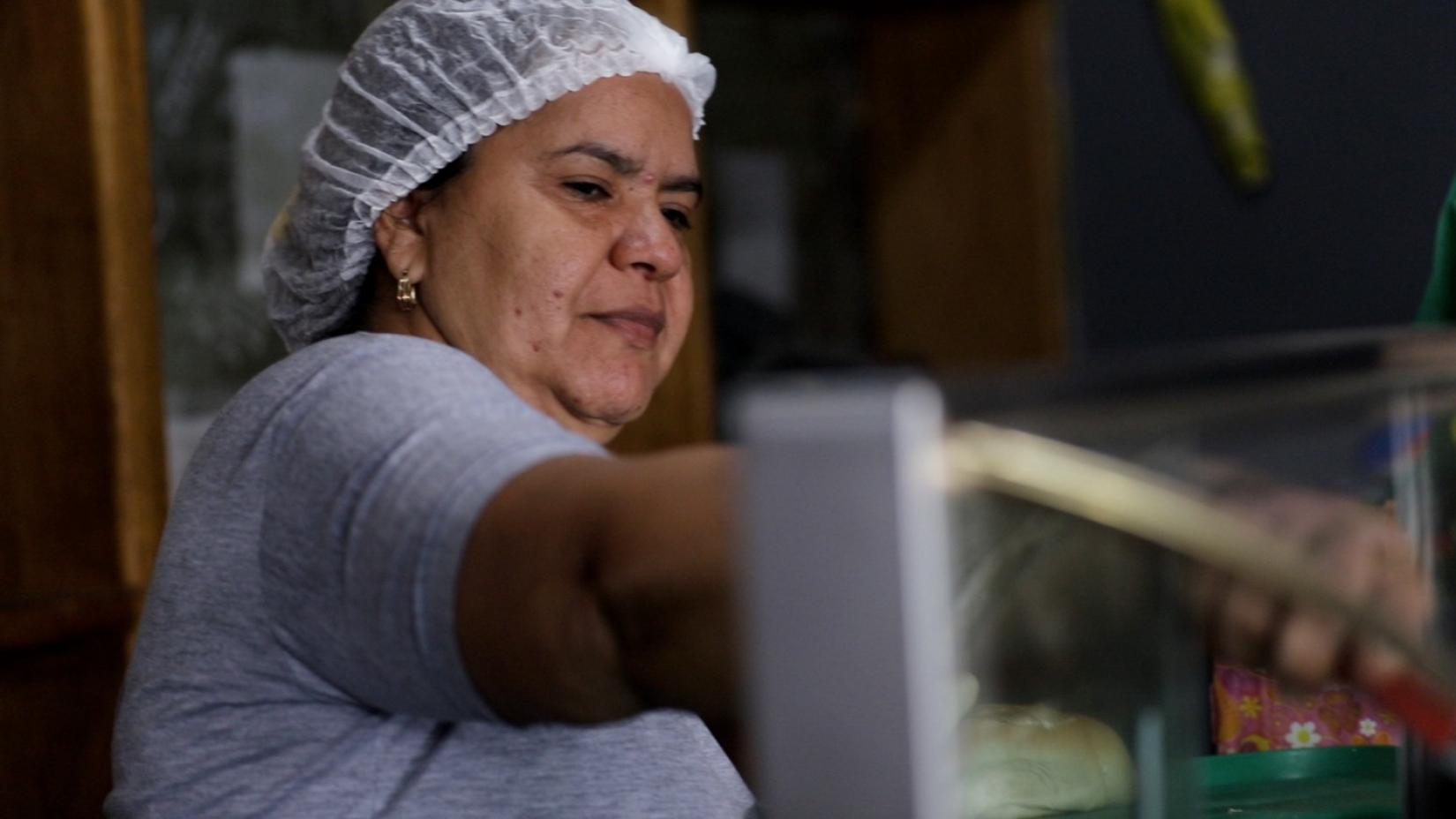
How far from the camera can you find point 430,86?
3.56 ft

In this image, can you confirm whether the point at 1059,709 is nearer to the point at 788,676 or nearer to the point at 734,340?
the point at 788,676

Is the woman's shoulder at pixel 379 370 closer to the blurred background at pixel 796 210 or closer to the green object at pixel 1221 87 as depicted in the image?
the blurred background at pixel 796 210

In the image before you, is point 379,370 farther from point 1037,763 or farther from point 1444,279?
point 1444,279

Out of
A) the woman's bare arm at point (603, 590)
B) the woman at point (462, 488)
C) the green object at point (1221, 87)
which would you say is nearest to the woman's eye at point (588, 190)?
the woman at point (462, 488)

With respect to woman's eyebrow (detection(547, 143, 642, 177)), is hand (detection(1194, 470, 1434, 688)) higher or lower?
lower

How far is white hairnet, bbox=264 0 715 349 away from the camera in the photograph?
3.53 ft

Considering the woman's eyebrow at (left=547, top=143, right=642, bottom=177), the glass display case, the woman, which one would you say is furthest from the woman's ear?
→ the glass display case

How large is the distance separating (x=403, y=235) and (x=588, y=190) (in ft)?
0.43

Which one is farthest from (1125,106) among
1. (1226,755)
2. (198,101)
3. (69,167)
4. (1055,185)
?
(1226,755)

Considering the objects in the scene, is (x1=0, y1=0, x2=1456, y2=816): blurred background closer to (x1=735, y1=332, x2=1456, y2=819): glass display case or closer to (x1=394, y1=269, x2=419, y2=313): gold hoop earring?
(x1=735, y1=332, x2=1456, y2=819): glass display case

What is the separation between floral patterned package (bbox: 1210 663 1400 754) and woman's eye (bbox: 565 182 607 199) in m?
0.57

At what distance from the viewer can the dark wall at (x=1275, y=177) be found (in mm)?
1602

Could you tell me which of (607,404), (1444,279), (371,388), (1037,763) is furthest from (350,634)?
(1444,279)

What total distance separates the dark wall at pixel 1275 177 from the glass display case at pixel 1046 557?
3.22 feet
